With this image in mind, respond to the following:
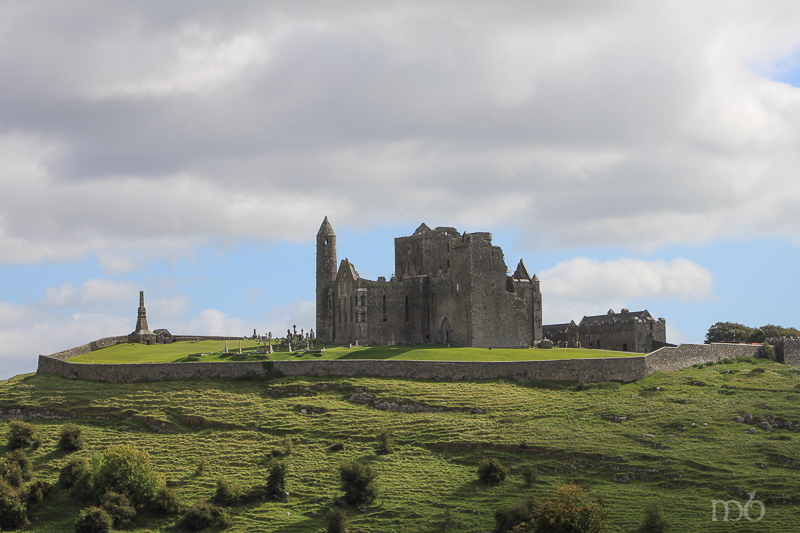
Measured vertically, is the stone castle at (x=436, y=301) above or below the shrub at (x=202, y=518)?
above

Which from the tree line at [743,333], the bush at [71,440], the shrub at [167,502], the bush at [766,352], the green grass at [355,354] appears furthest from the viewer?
the tree line at [743,333]

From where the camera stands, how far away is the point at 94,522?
58000mm

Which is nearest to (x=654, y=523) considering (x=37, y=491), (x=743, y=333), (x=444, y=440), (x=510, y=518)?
(x=510, y=518)

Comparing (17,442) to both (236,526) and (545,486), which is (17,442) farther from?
(545,486)

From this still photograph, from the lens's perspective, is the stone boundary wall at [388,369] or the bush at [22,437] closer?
the bush at [22,437]

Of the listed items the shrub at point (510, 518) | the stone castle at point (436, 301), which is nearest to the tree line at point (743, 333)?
the stone castle at point (436, 301)

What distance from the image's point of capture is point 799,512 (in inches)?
2130

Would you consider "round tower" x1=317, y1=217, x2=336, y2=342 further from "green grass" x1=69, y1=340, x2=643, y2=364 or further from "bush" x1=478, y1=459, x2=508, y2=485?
"bush" x1=478, y1=459, x2=508, y2=485

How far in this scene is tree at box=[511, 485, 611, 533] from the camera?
1908 inches

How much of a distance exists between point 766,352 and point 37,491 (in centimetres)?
7173

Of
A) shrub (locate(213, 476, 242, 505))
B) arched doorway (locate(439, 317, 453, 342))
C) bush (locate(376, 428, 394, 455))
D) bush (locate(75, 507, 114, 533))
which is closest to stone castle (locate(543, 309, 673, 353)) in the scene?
arched doorway (locate(439, 317, 453, 342))

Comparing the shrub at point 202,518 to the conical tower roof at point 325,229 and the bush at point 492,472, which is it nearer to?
the bush at point 492,472

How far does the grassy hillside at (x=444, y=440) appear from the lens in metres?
58.0

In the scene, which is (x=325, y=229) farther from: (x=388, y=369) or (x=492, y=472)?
(x=492, y=472)
